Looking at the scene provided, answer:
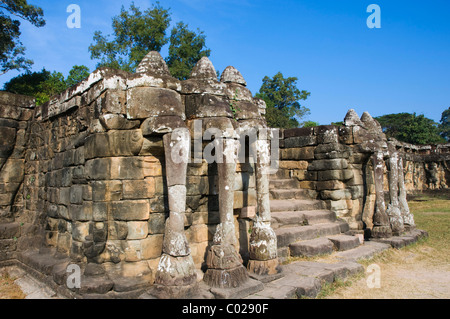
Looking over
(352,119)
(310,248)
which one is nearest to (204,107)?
(310,248)

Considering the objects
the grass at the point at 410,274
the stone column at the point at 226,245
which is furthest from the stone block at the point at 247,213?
the grass at the point at 410,274

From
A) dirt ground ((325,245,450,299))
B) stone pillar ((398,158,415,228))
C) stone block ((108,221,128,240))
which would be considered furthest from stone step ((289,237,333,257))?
stone pillar ((398,158,415,228))

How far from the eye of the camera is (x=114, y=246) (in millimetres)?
4844

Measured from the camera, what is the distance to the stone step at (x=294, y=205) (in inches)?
349

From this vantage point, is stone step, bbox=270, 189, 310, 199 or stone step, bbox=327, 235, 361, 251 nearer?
stone step, bbox=327, 235, 361, 251

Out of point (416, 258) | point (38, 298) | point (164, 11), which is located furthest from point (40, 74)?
point (416, 258)

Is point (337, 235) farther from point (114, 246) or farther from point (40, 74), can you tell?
point (40, 74)

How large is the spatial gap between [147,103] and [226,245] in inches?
92.1

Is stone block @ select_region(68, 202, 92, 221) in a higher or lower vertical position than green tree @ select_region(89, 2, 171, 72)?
lower

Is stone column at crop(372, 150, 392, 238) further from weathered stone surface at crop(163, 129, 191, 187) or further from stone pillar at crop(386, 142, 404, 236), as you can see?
weathered stone surface at crop(163, 129, 191, 187)

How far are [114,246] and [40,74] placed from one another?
19.6 metres

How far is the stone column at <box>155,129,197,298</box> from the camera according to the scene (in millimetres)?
4387

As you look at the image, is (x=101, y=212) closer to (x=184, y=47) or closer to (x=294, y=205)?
(x=294, y=205)

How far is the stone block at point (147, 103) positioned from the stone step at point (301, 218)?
4146mm
